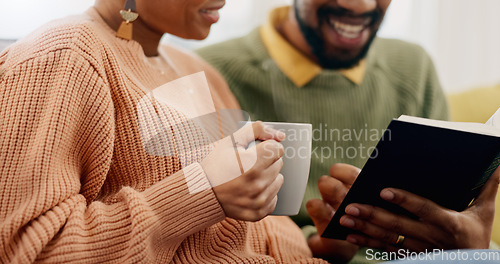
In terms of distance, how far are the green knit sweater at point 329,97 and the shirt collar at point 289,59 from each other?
0.01 m

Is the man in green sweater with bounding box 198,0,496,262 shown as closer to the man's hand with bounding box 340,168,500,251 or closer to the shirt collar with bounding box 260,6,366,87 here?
the shirt collar with bounding box 260,6,366,87

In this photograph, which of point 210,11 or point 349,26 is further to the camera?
point 349,26

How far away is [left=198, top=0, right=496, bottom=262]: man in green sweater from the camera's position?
89cm

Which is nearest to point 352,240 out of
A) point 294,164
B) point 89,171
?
point 294,164

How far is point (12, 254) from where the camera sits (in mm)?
489

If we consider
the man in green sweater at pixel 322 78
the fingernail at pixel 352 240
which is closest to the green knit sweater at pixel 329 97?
the man in green sweater at pixel 322 78

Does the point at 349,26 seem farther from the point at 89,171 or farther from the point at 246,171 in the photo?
the point at 89,171

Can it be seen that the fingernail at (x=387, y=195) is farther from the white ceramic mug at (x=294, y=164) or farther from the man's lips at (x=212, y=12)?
the man's lips at (x=212, y=12)

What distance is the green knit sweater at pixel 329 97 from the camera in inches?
35.9

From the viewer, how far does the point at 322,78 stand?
3.18 feet

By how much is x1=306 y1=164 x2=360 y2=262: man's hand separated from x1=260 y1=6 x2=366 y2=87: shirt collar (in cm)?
30

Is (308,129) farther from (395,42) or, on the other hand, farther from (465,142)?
(395,42)

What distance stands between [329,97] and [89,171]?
1.85 feet

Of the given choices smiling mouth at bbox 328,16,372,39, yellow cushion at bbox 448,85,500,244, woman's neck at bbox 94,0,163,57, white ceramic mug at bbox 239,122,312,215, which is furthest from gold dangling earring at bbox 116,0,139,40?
yellow cushion at bbox 448,85,500,244
